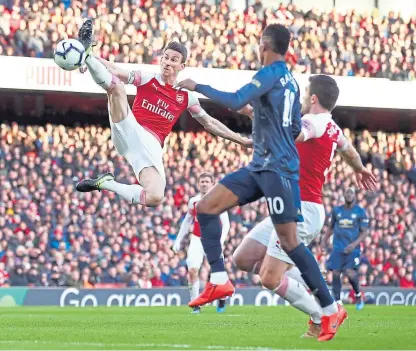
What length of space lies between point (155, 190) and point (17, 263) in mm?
10870

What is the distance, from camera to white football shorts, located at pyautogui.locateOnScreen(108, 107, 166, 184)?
40.4 ft

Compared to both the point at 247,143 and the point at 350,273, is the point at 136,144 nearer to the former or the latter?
the point at 247,143

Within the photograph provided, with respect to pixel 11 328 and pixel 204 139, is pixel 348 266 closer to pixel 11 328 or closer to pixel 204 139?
pixel 204 139

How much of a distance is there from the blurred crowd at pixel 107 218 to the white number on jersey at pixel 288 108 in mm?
14012

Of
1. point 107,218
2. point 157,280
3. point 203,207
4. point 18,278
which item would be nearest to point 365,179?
point 203,207

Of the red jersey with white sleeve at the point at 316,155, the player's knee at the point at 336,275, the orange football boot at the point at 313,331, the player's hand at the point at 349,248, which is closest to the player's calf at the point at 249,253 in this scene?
the red jersey with white sleeve at the point at 316,155

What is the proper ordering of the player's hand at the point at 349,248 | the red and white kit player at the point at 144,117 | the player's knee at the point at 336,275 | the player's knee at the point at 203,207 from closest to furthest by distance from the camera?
1. the player's knee at the point at 203,207
2. the red and white kit player at the point at 144,117
3. the player's hand at the point at 349,248
4. the player's knee at the point at 336,275

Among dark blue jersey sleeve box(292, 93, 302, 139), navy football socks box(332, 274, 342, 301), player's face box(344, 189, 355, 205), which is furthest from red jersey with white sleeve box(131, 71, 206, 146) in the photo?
player's face box(344, 189, 355, 205)

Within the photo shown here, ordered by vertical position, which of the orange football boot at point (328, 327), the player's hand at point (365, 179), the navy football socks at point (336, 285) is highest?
the player's hand at point (365, 179)

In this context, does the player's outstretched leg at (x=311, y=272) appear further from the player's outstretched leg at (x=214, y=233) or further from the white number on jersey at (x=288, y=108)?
the white number on jersey at (x=288, y=108)

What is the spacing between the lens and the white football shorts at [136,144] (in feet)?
40.4

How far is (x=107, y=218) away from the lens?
2458cm

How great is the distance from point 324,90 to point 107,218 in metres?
15.2

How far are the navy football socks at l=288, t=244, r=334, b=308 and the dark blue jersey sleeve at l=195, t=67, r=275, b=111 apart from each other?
1309 millimetres
